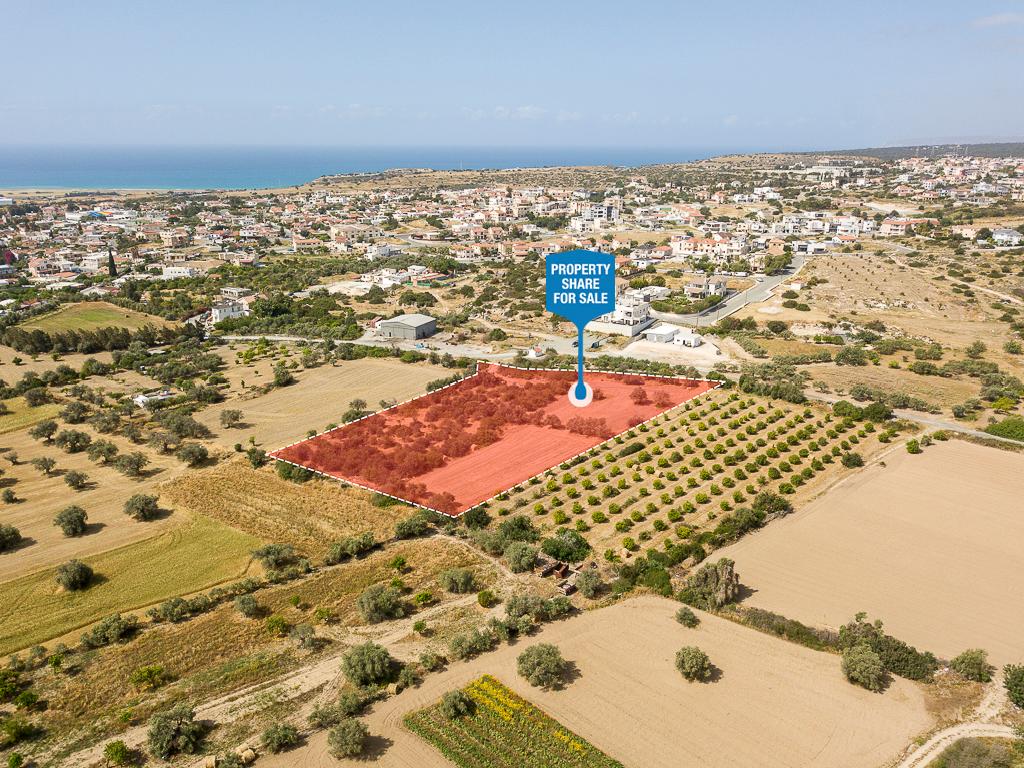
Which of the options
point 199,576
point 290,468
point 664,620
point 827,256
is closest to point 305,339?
point 290,468

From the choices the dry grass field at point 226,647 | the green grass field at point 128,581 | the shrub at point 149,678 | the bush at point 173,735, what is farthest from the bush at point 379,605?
the green grass field at point 128,581

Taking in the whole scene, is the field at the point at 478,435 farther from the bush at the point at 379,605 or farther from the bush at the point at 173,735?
the bush at the point at 173,735

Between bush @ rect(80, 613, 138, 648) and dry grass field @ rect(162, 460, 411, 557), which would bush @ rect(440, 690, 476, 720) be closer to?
dry grass field @ rect(162, 460, 411, 557)

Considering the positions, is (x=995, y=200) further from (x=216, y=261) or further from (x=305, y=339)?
(x=216, y=261)

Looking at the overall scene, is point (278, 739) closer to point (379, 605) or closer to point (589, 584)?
point (379, 605)

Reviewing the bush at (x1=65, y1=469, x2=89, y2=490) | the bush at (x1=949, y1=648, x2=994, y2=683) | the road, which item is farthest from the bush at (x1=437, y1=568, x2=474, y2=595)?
the road

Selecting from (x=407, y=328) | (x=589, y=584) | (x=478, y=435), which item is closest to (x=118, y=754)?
(x=589, y=584)
